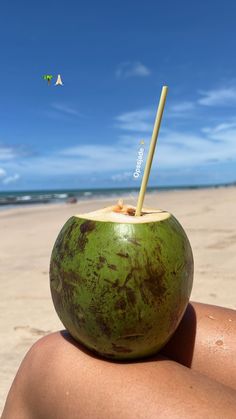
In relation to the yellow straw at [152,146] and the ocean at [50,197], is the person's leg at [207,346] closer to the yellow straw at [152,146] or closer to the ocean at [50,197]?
the yellow straw at [152,146]

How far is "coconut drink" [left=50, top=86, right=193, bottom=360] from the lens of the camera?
1.19 m

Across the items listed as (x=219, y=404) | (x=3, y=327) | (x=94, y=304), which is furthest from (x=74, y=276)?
(x=3, y=327)

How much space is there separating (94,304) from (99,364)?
0.21m

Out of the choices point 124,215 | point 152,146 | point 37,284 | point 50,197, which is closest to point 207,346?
point 124,215

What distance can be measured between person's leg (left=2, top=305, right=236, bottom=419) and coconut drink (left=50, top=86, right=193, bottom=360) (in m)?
0.06

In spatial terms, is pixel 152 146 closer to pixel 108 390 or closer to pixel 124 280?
pixel 124 280

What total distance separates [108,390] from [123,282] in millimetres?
307

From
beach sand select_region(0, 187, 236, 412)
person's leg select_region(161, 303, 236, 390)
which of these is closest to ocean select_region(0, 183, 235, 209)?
beach sand select_region(0, 187, 236, 412)

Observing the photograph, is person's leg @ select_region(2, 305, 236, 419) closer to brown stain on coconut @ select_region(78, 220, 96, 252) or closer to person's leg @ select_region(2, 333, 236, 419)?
person's leg @ select_region(2, 333, 236, 419)

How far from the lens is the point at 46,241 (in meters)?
7.65

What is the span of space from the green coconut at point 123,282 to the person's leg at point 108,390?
64 mm

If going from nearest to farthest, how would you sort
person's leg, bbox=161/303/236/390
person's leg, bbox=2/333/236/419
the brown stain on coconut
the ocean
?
person's leg, bbox=2/333/236/419 < the brown stain on coconut < person's leg, bbox=161/303/236/390 < the ocean

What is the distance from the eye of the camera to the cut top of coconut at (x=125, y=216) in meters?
1.26

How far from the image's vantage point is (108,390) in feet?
3.93
